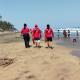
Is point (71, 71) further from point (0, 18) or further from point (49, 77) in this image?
point (0, 18)

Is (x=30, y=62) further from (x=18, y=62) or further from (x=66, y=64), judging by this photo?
(x=66, y=64)

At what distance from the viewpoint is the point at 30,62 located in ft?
48.7

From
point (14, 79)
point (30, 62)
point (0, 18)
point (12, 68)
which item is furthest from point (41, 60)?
point (0, 18)

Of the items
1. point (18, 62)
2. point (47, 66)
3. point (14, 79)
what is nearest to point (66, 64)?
point (47, 66)

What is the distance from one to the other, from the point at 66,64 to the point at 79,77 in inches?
78.2

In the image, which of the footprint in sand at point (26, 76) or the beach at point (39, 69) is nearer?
the footprint in sand at point (26, 76)

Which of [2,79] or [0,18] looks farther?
[0,18]

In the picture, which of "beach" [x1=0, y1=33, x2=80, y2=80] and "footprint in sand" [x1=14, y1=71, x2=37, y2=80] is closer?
"footprint in sand" [x1=14, y1=71, x2=37, y2=80]

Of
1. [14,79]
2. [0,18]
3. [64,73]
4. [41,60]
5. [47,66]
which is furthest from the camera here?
[0,18]

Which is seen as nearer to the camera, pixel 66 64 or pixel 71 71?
pixel 71 71

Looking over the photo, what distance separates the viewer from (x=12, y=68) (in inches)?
533

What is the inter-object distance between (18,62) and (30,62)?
49cm

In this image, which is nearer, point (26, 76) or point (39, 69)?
point (26, 76)

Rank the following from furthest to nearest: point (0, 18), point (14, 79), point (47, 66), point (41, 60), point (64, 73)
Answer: point (0, 18) → point (41, 60) → point (47, 66) → point (64, 73) → point (14, 79)
